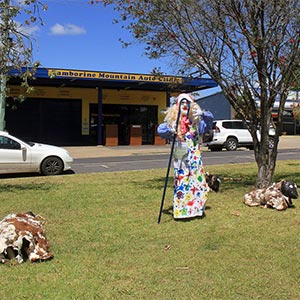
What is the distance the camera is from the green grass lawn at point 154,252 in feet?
13.4

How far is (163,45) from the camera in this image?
9703 mm

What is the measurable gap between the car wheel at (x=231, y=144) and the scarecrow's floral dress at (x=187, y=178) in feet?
62.2

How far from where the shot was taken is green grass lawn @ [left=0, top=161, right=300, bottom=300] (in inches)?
161

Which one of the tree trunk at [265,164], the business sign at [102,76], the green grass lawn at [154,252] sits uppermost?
the business sign at [102,76]

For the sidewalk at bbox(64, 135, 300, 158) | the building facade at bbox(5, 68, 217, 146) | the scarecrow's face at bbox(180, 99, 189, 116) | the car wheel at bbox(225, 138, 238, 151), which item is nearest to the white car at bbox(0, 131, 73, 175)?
the sidewalk at bbox(64, 135, 300, 158)

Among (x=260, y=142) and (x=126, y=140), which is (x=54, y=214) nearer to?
(x=260, y=142)

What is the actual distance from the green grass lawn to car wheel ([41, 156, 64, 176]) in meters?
5.36

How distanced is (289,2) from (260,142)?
2.65 metres

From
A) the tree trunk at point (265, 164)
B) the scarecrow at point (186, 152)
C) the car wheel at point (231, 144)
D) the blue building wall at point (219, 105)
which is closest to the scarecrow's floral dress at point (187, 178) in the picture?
the scarecrow at point (186, 152)

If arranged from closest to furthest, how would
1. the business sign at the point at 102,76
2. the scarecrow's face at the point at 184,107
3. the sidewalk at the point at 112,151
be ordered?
the scarecrow's face at the point at 184,107
the sidewalk at the point at 112,151
the business sign at the point at 102,76

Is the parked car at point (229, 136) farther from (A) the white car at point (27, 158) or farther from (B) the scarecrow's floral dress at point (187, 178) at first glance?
(B) the scarecrow's floral dress at point (187, 178)

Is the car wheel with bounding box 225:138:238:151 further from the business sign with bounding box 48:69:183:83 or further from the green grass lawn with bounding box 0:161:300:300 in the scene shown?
the green grass lawn with bounding box 0:161:300:300

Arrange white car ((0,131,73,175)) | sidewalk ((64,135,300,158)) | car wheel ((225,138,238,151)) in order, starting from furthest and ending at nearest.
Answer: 1. car wheel ((225,138,238,151))
2. sidewalk ((64,135,300,158))
3. white car ((0,131,73,175))

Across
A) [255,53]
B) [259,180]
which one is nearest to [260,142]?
[259,180]
